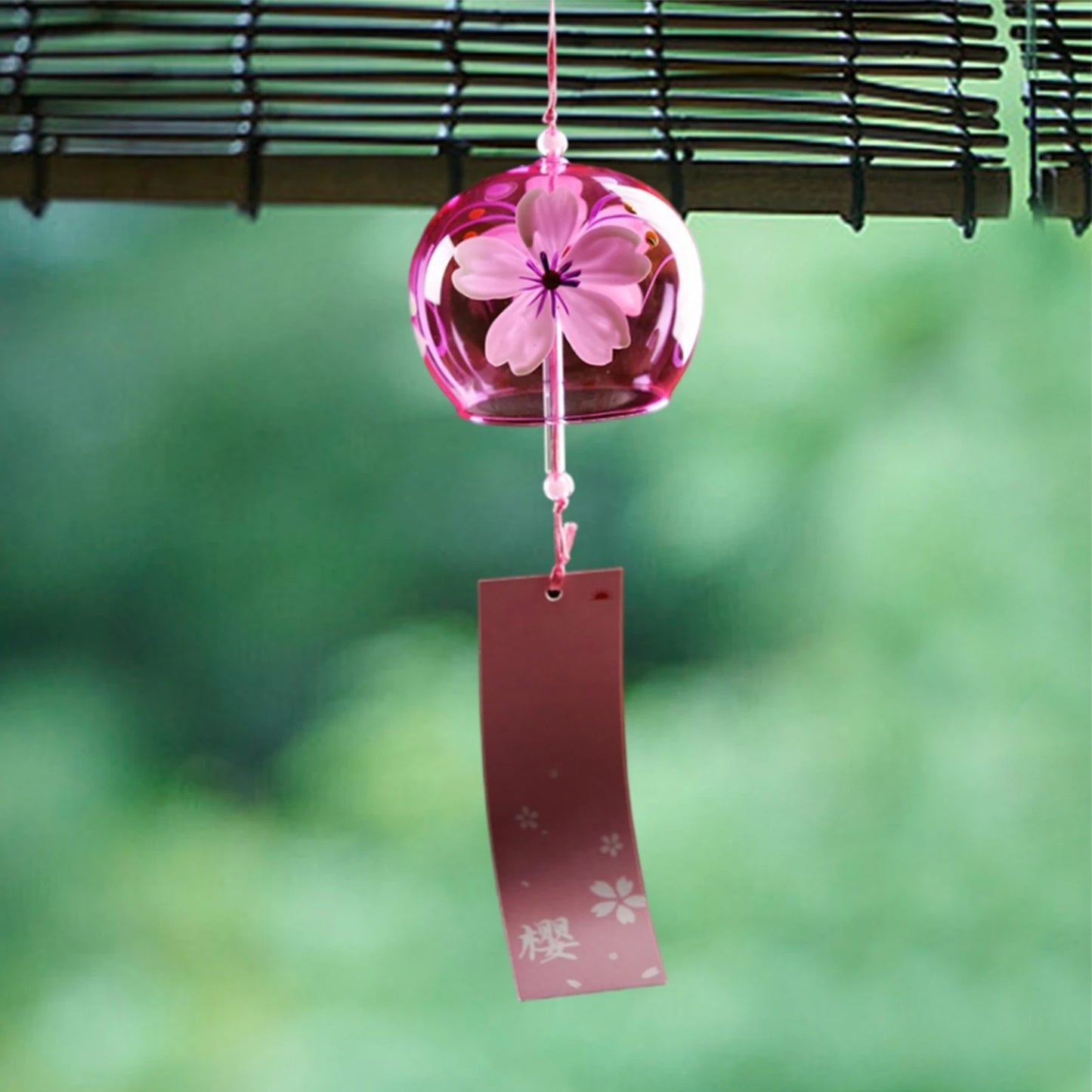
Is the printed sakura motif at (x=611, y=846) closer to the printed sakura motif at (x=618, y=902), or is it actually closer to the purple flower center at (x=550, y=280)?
the printed sakura motif at (x=618, y=902)

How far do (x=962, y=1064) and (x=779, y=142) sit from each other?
95 cm

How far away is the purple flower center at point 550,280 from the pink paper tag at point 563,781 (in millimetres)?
129

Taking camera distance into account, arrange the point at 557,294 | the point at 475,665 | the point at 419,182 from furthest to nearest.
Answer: the point at 475,665 → the point at 419,182 → the point at 557,294

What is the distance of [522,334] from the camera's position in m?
0.72

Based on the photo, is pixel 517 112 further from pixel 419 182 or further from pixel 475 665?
pixel 475 665

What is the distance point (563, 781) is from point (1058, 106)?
61 centimetres

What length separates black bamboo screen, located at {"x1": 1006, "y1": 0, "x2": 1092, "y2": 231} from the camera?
103 cm

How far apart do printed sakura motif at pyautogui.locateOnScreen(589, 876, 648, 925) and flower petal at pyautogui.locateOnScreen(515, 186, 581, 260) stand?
0.30 meters

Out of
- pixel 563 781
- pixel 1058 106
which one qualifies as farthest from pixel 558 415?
pixel 1058 106

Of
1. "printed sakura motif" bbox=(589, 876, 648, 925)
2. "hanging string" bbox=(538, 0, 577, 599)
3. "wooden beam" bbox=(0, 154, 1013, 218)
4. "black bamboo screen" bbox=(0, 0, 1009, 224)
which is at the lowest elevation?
"printed sakura motif" bbox=(589, 876, 648, 925)

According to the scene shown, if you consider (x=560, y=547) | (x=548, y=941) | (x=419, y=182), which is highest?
(x=419, y=182)

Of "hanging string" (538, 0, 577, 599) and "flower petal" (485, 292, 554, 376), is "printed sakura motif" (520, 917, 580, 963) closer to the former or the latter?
"hanging string" (538, 0, 577, 599)

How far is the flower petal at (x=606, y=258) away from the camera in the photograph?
0.72 meters

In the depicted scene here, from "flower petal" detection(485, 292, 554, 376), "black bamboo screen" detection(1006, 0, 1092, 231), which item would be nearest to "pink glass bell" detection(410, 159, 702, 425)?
"flower petal" detection(485, 292, 554, 376)
